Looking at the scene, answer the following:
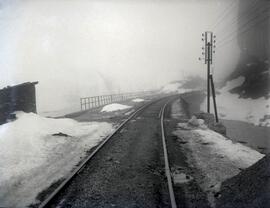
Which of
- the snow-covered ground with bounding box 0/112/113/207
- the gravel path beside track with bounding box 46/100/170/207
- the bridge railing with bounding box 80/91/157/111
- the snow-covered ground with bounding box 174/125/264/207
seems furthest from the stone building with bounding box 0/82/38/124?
the bridge railing with bounding box 80/91/157/111

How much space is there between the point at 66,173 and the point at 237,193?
4.62 meters

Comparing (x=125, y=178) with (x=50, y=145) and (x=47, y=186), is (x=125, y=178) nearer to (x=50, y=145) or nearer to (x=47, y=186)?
(x=47, y=186)

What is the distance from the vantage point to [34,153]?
37.2ft

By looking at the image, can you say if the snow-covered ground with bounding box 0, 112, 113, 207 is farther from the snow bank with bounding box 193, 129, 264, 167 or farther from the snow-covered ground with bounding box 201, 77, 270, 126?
the snow-covered ground with bounding box 201, 77, 270, 126

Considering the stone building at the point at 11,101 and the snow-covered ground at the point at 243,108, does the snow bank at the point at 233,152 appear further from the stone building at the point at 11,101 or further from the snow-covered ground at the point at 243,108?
the snow-covered ground at the point at 243,108

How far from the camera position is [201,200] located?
6.88 meters

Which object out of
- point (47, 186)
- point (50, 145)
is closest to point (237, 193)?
point (47, 186)

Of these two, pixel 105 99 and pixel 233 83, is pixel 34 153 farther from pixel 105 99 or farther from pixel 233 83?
pixel 233 83

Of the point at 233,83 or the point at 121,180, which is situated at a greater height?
the point at 233,83

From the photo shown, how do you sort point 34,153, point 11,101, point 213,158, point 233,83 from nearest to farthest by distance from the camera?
point 213,158 < point 34,153 < point 11,101 < point 233,83

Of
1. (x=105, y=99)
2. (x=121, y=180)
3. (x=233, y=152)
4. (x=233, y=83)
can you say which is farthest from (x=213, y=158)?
(x=233, y=83)

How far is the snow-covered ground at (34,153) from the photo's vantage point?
7820mm

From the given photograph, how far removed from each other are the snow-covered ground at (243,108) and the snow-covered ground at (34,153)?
24.2 m

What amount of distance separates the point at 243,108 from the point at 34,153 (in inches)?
1620
